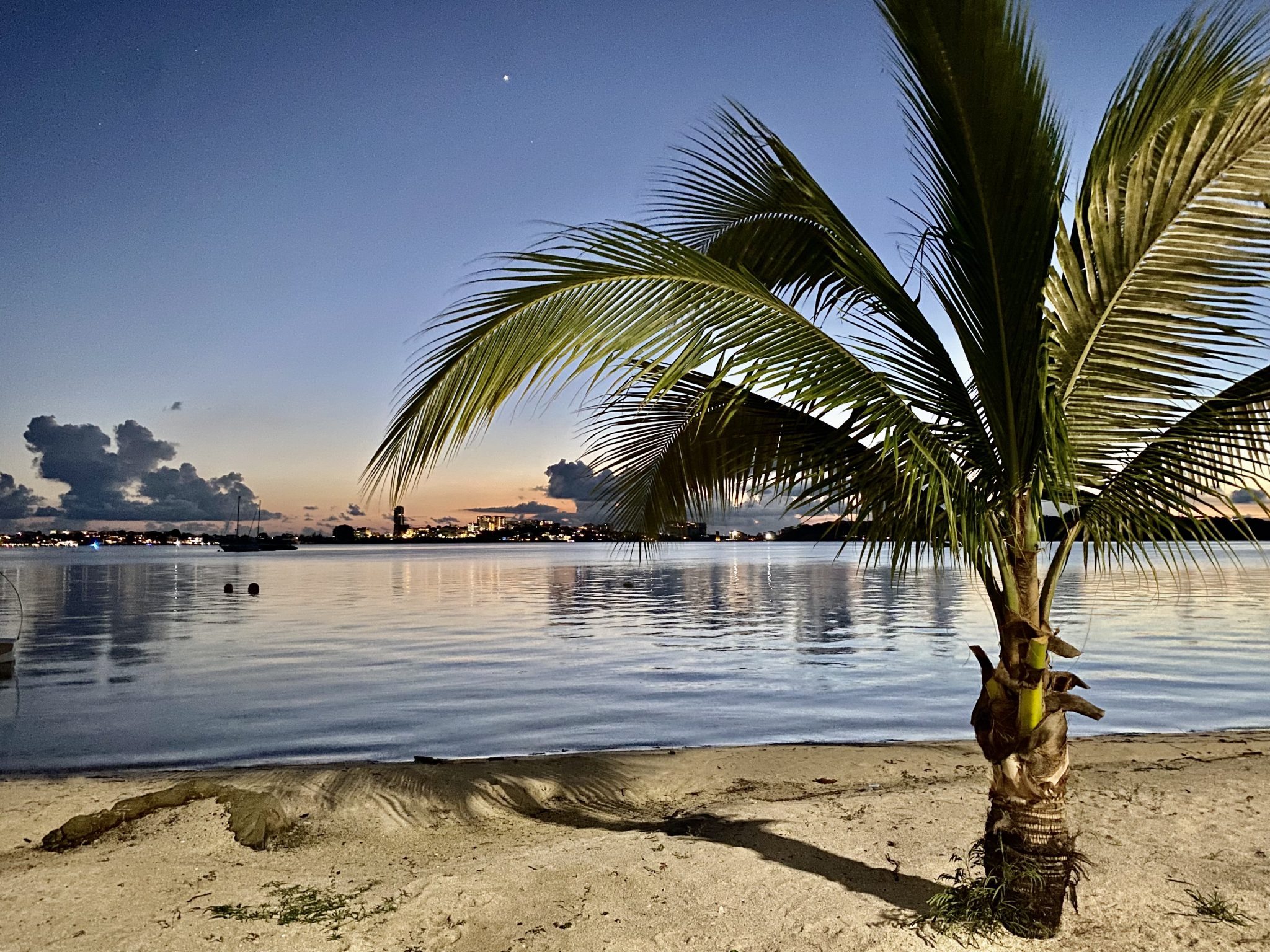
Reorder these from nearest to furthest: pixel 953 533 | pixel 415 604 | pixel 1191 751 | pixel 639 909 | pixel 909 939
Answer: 1. pixel 953 533
2. pixel 909 939
3. pixel 639 909
4. pixel 1191 751
5. pixel 415 604

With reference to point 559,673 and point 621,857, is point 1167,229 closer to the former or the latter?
point 621,857

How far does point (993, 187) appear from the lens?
3.80 m

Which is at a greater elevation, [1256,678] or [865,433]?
[865,433]

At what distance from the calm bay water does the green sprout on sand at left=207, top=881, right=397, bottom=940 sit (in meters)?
3.82

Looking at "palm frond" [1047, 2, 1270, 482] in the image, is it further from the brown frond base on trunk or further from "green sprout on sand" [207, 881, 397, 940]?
"green sprout on sand" [207, 881, 397, 940]

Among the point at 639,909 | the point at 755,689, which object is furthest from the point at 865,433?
the point at 755,689

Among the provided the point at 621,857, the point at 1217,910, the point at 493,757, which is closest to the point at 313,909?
the point at 621,857

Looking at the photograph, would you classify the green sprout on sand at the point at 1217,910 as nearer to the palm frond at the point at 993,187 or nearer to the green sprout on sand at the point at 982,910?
the green sprout on sand at the point at 982,910

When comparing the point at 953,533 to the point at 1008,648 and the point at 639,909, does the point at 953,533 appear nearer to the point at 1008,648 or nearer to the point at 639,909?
the point at 1008,648

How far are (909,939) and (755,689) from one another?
12.1 m

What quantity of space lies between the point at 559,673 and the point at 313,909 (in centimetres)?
1354

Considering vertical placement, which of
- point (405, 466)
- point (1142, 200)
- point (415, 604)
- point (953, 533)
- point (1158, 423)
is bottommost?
point (415, 604)

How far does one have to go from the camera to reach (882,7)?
387 cm

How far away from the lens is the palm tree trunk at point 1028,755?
159 inches
